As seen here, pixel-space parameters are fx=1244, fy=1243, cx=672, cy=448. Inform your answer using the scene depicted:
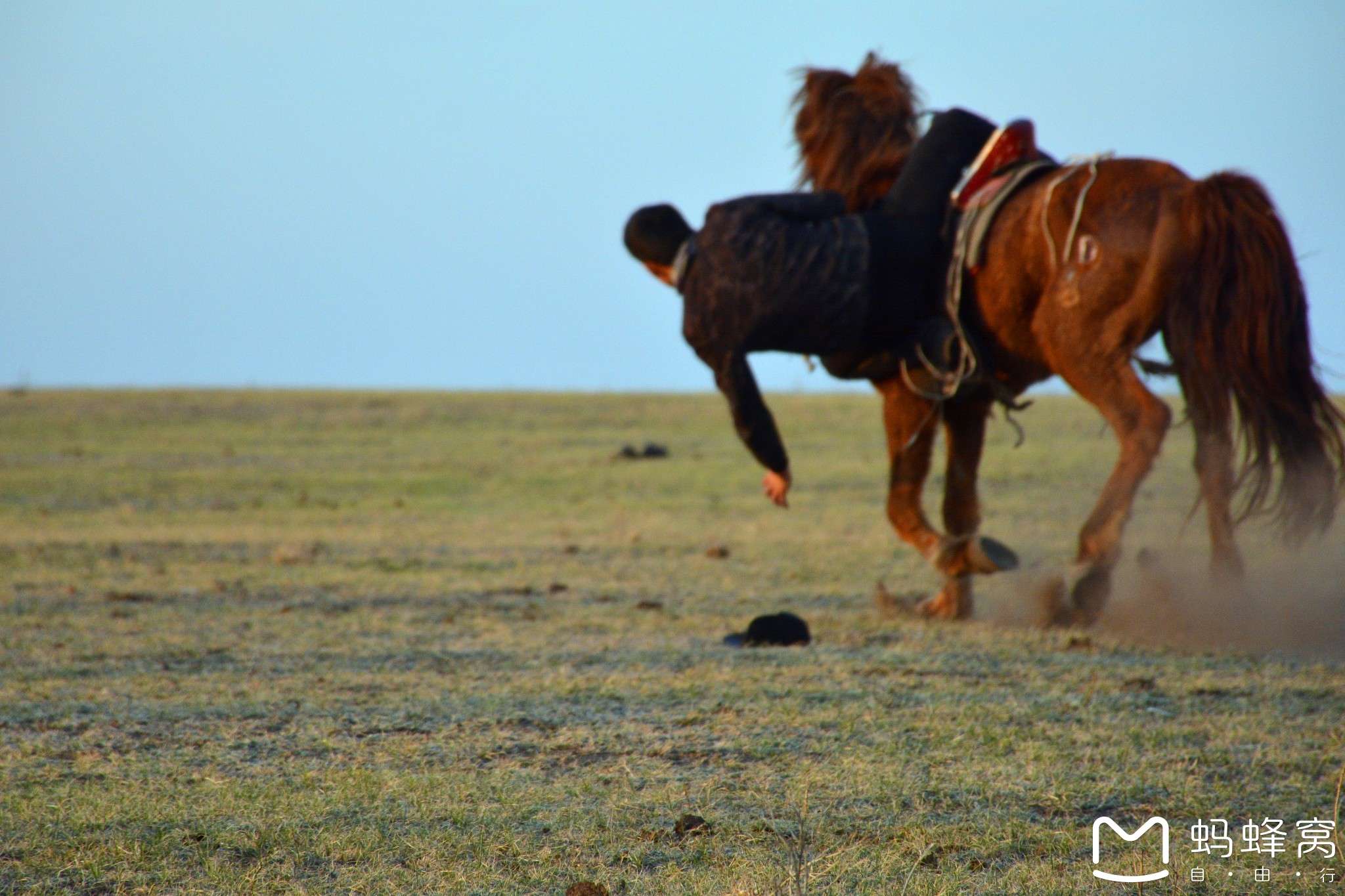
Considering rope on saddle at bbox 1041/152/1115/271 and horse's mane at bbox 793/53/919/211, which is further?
horse's mane at bbox 793/53/919/211

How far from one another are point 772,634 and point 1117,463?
1.67m

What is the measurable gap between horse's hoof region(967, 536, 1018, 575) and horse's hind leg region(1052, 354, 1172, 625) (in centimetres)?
44

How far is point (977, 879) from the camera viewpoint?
2650mm

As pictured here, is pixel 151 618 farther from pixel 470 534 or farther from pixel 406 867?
pixel 470 534

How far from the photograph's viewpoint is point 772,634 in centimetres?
564

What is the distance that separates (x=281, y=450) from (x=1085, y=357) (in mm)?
16831

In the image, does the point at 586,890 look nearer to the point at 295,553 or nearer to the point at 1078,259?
the point at 1078,259

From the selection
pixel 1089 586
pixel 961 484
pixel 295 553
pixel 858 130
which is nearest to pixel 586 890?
pixel 1089 586

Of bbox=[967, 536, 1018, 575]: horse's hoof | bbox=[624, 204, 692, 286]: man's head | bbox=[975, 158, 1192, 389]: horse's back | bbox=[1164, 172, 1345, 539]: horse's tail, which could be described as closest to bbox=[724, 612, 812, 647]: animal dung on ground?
bbox=[967, 536, 1018, 575]: horse's hoof

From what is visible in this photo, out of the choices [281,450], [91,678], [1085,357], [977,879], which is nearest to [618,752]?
[977,879]

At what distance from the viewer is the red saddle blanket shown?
6035 millimetres

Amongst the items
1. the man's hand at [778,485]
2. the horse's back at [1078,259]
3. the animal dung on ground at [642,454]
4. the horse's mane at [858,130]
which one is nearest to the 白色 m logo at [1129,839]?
the horse's back at [1078,259]

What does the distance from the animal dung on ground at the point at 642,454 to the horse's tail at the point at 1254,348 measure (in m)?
13.4

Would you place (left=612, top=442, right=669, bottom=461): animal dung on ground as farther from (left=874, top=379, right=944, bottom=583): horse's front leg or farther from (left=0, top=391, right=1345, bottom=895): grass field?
(left=874, top=379, right=944, bottom=583): horse's front leg
